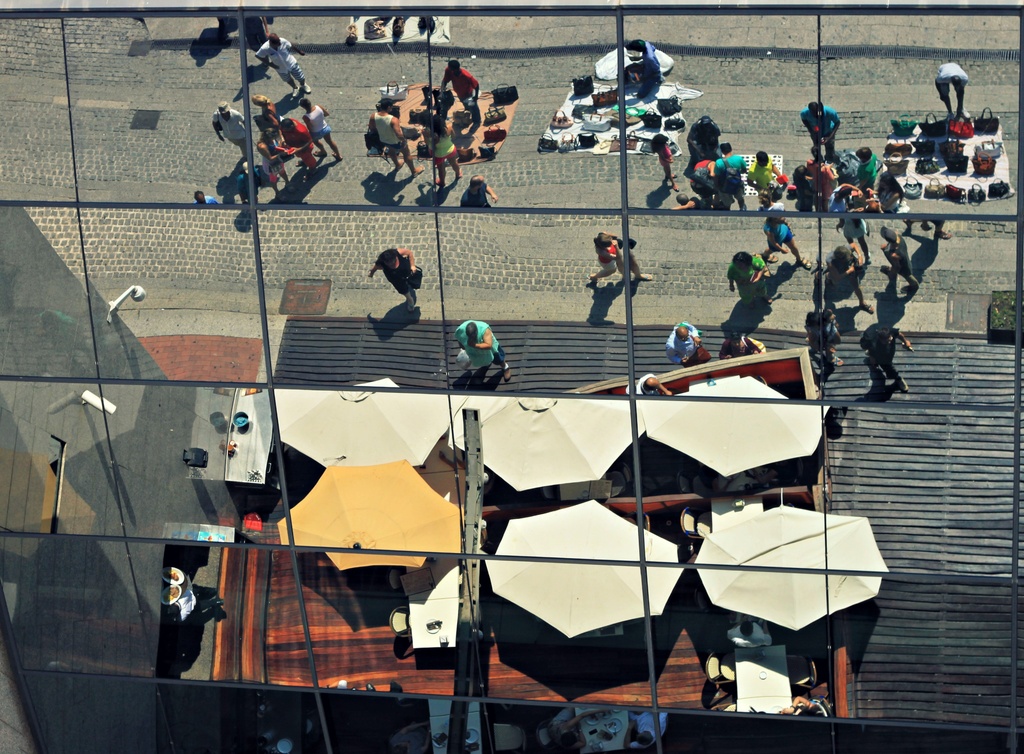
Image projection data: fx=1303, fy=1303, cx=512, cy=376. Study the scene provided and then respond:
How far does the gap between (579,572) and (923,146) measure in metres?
7.07

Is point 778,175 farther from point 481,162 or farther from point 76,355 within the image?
point 76,355

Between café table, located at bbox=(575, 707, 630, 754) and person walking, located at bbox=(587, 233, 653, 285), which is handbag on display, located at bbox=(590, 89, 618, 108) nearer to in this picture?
person walking, located at bbox=(587, 233, 653, 285)

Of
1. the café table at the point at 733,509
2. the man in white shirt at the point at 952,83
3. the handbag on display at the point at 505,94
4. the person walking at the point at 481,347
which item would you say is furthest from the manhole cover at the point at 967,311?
the handbag on display at the point at 505,94

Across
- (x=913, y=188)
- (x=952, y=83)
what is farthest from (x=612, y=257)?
(x=952, y=83)

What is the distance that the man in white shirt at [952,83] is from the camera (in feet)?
52.2

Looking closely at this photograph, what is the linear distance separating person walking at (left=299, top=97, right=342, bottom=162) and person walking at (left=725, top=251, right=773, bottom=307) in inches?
212

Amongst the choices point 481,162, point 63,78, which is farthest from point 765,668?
point 63,78

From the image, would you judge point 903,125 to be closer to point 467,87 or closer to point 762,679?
point 467,87

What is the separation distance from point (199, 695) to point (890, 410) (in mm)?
10586

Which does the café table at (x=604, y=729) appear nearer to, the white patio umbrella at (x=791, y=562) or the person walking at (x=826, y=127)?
the white patio umbrella at (x=791, y=562)

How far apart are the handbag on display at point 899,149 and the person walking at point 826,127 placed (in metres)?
0.65

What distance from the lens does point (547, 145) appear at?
1688 cm

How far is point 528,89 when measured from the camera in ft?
55.3

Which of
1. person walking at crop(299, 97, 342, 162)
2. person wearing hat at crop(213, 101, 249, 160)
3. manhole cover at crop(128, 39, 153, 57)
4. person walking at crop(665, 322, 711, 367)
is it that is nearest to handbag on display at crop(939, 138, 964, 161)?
person walking at crop(665, 322, 711, 367)
